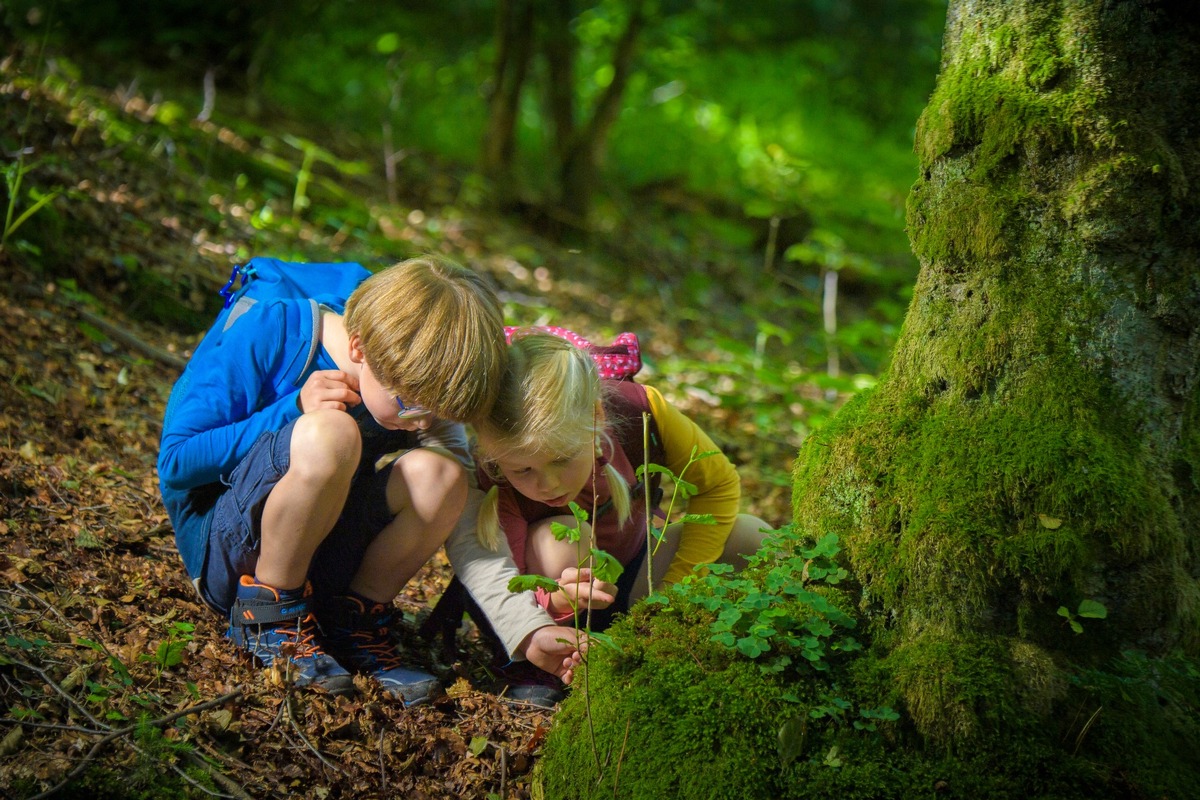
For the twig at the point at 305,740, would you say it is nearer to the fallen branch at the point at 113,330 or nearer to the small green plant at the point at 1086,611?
the small green plant at the point at 1086,611

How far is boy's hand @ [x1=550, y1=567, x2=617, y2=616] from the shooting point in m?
2.40

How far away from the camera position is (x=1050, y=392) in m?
2.03

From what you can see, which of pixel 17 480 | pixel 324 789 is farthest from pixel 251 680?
pixel 17 480

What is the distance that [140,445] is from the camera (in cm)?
375

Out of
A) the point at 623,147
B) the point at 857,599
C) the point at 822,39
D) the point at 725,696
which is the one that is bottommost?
the point at 725,696

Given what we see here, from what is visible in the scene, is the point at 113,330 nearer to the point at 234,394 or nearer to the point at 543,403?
the point at 234,394

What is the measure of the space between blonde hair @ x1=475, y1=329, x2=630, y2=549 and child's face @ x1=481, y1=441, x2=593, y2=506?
0.02 m

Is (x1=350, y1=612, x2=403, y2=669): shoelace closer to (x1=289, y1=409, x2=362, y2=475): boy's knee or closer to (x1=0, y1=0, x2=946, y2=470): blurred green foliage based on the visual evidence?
(x1=289, y1=409, x2=362, y2=475): boy's knee

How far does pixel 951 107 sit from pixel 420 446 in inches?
66.6

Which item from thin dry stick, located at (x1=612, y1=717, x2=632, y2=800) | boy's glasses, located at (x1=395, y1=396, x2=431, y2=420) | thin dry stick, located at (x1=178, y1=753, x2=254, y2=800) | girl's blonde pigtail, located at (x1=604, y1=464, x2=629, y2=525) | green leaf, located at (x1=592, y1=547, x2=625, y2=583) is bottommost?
thin dry stick, located at (x1=178, y1=753, x2=254, y2=800)

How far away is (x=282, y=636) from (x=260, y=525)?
31 centimetres

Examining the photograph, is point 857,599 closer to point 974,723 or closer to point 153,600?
point 974,723

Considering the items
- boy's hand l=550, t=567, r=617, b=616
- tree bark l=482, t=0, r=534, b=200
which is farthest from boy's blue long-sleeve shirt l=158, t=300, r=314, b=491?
tree bark l=482, t=0, r=534, b=200

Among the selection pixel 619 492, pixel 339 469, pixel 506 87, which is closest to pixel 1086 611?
pixel 619 492
